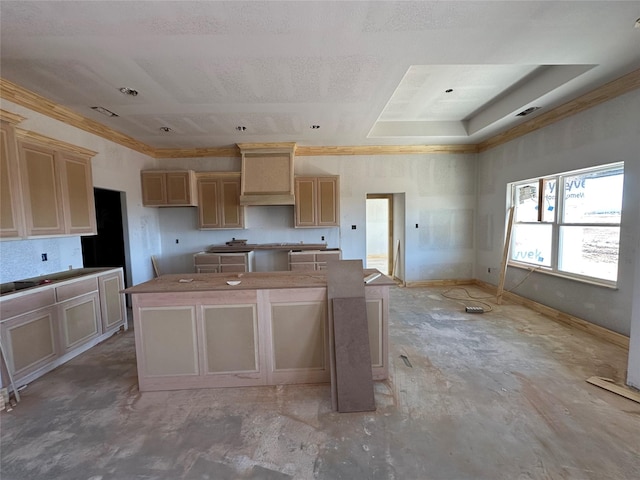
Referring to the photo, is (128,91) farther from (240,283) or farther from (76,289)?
(240,283)

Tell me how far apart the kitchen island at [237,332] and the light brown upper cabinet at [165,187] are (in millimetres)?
3114

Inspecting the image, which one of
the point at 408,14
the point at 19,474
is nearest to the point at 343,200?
the point at 408,14

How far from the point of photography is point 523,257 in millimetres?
4602

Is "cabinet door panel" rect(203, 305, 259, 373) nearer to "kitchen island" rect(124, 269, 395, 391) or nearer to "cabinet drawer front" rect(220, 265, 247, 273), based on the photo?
"kitchen island" rect(124, 269, 395, 391)

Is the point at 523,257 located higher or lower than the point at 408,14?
lower

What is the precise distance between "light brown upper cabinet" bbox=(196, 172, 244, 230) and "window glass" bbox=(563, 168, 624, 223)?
5255 millimetres

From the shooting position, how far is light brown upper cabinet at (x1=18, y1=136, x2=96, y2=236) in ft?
8.46

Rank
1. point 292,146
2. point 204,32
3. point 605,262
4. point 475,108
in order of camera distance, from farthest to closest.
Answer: point 292,146
point 475,108
point 605,262
point 204,32

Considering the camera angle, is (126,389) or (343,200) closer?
(126,389)

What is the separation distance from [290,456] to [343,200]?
462 centimetres

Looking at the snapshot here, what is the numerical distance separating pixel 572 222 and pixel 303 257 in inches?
161

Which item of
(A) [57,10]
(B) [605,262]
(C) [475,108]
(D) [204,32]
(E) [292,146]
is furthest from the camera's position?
(E) [292,146]

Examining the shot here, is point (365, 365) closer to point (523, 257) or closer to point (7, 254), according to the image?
point (7, 254)

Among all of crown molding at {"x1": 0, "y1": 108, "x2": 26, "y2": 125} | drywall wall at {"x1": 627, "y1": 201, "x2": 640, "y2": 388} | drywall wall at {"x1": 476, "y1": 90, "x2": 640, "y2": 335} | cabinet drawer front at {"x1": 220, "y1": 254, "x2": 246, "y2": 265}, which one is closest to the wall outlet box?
drywall wall at {"x1": 476, "y1": 90, "x2": 640, "y2": 335}
